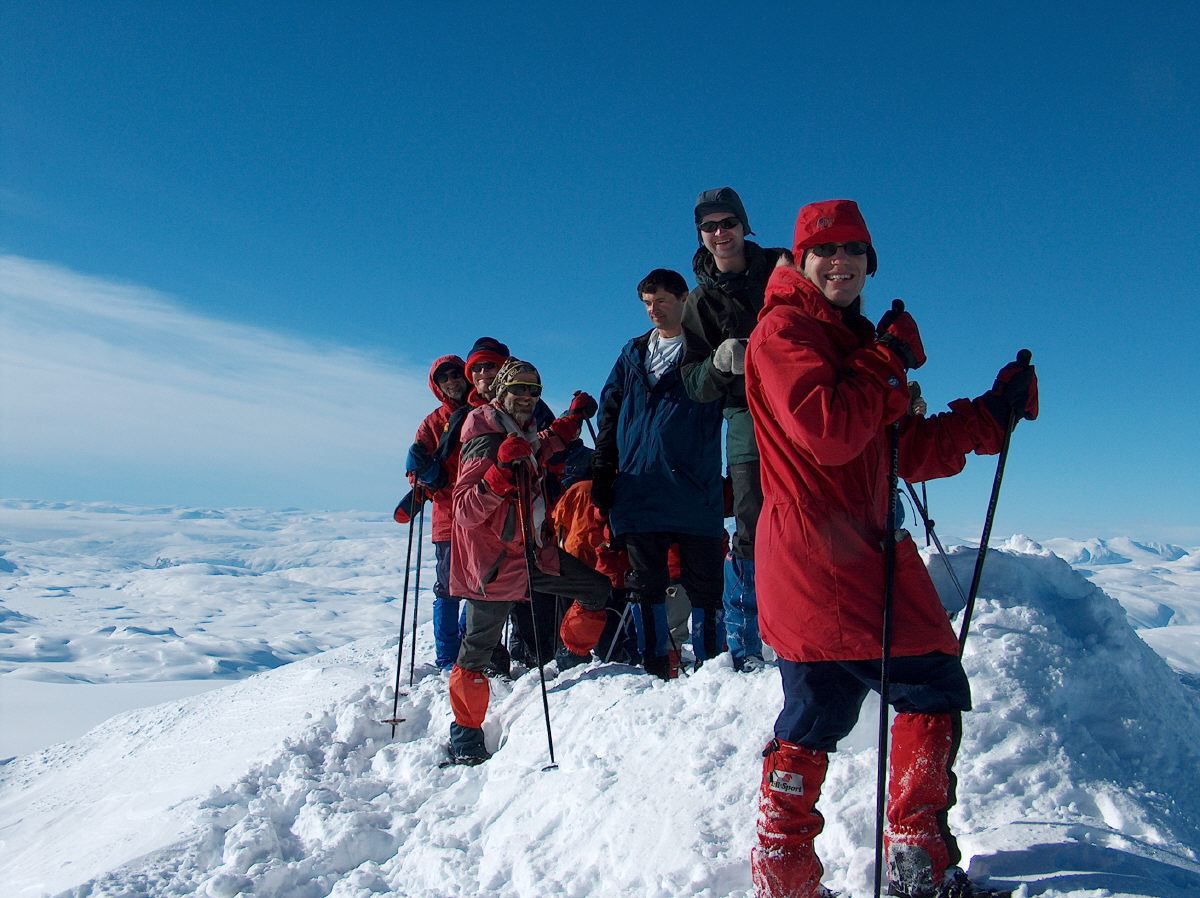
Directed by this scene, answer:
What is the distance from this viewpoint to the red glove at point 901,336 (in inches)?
83.5

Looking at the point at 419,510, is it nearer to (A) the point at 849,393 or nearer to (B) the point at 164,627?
(A) the point at 849,393

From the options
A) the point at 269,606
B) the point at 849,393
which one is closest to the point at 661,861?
the point at 849,393

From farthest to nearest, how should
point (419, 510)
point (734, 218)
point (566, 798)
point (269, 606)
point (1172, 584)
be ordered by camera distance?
point (269, 606) → point (1172, 584) → point (419, 510) → point (734, 218) → point (566, 798)

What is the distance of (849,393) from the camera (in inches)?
78.0

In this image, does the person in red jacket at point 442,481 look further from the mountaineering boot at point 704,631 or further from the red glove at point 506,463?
the mountaineering boot at point 704,631

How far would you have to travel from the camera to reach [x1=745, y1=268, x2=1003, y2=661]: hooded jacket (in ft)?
6.55

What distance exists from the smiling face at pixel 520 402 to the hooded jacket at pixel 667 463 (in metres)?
0.66

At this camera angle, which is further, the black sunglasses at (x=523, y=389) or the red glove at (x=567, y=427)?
the red glove at (x=567, y=427)

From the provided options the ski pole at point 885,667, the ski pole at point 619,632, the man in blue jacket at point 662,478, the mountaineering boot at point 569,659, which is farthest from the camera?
the mountaineering boot at point 569,659

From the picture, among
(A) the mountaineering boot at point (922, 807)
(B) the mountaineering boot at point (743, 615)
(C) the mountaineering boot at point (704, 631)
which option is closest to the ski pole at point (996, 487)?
(A) the mountaineering boot at point (922, 807)

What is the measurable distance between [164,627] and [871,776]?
162 meters

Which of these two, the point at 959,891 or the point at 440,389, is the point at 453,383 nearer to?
the point at 440,389

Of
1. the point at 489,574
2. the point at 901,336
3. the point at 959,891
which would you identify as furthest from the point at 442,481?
the point at 959,891

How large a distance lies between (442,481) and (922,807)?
4798 millimetres
